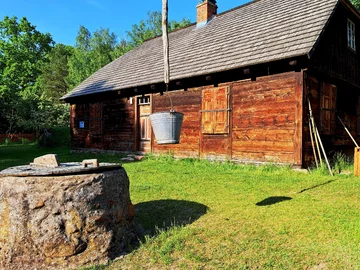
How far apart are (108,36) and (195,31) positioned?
24.7m

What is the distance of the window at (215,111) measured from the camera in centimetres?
898

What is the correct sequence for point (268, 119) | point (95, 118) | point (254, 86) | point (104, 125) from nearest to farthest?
point (268, 119)
point (254, 86)
point (104, 125)
point (95, 118)

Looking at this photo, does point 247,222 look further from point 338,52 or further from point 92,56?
point 92,56

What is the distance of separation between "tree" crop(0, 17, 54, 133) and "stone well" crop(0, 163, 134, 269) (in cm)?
2293

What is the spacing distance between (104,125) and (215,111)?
6238mm

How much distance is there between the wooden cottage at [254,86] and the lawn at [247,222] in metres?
1.96

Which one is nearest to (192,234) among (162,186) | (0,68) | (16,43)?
(162,186)

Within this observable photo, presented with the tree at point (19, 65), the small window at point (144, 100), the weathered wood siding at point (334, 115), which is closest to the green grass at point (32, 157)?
the small window at point (144, 100)

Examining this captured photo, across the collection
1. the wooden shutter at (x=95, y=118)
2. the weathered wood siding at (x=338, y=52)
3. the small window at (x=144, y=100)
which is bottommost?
the wooden shutter at (x=95, y=118)

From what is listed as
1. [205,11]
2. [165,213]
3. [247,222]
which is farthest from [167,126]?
[205,11]

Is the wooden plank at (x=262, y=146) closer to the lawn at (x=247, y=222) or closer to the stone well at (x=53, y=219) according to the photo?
the lawn at (x=247, y=222)

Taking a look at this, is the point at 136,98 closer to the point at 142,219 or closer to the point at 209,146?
the point at 209,146

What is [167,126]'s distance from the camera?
12.3ft

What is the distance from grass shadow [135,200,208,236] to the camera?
390cm
